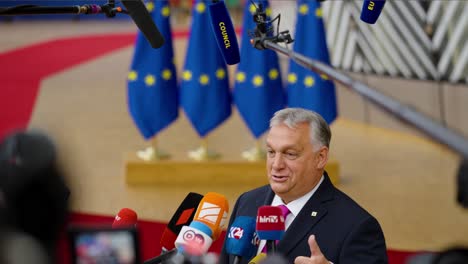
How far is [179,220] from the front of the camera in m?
2.46

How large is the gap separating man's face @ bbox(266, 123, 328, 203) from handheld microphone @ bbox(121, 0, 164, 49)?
53 cm

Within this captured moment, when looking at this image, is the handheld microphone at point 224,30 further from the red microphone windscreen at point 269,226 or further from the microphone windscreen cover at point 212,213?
the red microphone windscreen at point 269,226

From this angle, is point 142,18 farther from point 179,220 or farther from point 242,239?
point 242,239

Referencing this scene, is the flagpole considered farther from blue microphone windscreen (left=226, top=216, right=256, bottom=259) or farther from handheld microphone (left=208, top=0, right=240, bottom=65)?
handheld microphone (left=208, top=0, right=240, bottom=65)

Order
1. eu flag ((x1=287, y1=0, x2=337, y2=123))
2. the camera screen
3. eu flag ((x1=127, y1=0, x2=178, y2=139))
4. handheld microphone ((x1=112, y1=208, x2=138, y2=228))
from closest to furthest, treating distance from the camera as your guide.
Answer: the camera screen, handheld microphone ((x1=112, y1=208, x2=138, y2=228)), eu flag ((x1=287, y1=0, x2=337, y2=123)), eu flag ((x1=127, y1=0, x2=178, y2=139))

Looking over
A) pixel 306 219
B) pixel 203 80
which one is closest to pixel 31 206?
pixel 306 219

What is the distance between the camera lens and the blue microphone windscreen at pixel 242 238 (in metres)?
2.43

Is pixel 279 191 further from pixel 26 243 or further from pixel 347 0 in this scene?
pixel 347 0

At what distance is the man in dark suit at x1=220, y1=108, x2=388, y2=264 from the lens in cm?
266

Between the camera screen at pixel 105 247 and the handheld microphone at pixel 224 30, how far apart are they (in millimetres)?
1567

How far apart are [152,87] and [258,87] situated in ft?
3.27

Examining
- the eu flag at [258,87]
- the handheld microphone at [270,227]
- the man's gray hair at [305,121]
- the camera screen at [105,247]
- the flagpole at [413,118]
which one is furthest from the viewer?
the eu flag at [258,87]

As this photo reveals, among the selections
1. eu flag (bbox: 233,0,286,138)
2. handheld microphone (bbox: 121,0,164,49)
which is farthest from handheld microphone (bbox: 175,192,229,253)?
eu flag (bbox: 233,0,286,138)

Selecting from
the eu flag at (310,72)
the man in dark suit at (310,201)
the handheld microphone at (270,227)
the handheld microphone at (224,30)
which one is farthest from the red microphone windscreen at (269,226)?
the eu flag at (310,72)
